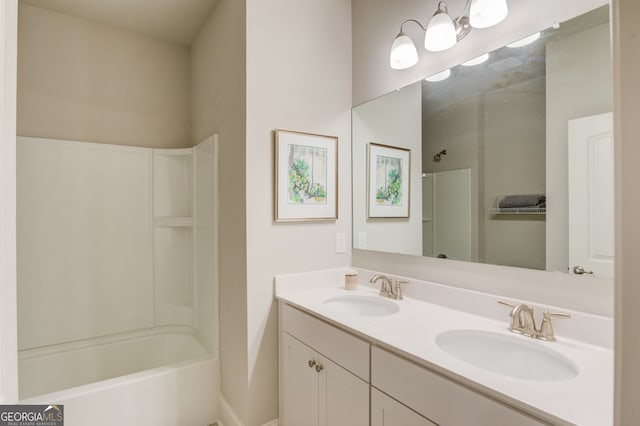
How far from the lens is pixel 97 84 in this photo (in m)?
2.42

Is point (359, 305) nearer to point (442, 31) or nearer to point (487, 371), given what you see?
point (487, 371)

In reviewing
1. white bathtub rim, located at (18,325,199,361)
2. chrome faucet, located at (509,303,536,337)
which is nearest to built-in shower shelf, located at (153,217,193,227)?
white bathtub rim, located at (18,325,199,361)

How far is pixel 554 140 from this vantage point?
119cm

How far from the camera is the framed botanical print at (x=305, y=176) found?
1.78 metres

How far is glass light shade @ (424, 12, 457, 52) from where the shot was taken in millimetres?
1402

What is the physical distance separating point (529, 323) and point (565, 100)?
2.74 feet

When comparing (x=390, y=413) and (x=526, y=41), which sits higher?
(x=526, y=41)

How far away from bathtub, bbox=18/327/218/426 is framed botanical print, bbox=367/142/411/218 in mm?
1467

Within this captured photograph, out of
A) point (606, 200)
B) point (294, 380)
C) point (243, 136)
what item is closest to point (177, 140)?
point (243, 136)

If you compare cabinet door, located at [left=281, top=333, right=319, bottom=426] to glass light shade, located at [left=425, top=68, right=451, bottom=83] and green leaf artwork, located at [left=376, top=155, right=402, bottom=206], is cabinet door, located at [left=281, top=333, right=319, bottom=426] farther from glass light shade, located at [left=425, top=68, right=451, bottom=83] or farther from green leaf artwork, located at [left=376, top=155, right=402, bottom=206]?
glass light shade, located at [left=425, top=68, right=451, bottom=83]

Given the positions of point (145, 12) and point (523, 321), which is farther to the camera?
point (145, 12)

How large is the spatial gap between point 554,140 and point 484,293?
678 millimetres

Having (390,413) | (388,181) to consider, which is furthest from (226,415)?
(388,181)

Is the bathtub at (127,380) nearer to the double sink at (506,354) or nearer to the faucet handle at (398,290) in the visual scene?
the faucet handle at (398,290)
